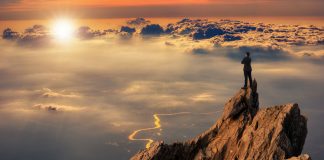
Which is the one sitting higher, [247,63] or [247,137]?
[247,63]

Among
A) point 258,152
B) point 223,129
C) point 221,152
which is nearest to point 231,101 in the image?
point 223,129

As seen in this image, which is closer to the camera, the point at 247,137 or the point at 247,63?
the point at 247,137

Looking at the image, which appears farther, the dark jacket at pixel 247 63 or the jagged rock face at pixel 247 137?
the dark jacket at pixel 247 63

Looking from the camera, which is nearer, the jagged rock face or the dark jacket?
the jagged rock face

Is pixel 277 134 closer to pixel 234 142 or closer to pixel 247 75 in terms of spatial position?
pixel 234 142

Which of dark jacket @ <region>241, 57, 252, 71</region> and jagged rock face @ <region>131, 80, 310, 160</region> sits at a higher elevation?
dark jacket @ <region>241, 57, 252, 71</region>

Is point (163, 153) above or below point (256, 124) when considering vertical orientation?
below

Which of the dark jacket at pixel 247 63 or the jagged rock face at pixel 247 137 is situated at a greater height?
the dark jacket at pixel 247 63

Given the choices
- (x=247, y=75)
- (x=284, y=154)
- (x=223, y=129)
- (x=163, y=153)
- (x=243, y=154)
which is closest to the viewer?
(x=284, y=154)
